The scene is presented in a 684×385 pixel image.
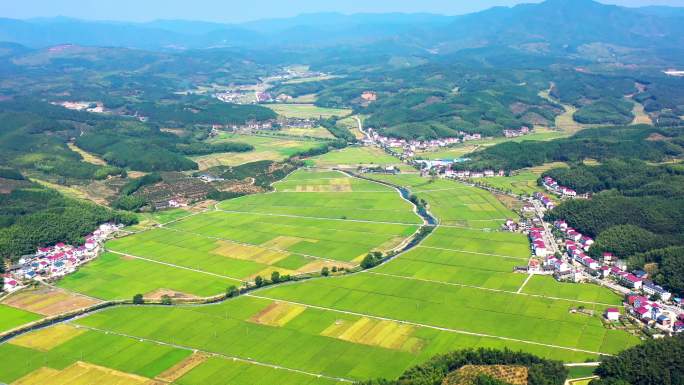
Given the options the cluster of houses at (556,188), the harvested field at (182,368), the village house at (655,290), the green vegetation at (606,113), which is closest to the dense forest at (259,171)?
the cluster of houses at (556,188)

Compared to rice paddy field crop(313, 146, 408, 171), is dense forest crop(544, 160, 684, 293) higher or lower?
higher

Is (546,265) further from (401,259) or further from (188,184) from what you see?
(188,184)

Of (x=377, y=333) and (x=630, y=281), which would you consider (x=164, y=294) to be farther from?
(x=630, y=281)

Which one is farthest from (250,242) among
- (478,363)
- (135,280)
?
(478,363)

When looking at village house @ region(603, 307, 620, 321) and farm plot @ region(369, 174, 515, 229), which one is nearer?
village house @ region(603, 307, 620, 321)

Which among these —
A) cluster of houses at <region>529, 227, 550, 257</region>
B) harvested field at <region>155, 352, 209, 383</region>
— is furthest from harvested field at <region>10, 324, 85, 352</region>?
cluster of houses at <region>529, 227, 550, 257</region>

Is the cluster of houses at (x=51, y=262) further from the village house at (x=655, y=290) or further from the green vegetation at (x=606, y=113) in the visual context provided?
the green vegetation at (x=606, y=113)

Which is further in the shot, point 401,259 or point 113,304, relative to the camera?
point 401,259

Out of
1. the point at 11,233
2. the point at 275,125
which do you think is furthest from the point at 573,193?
the point at 275,125

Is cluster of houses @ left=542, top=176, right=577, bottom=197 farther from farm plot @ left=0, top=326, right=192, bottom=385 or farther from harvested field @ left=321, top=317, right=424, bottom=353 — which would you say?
farm plot @ left=0, top=326, right=192, bottom=385
